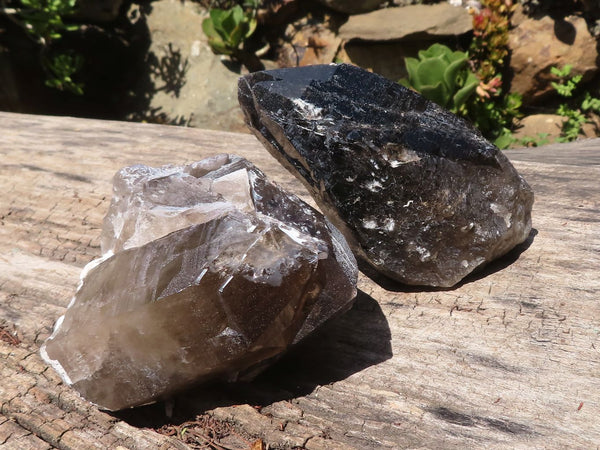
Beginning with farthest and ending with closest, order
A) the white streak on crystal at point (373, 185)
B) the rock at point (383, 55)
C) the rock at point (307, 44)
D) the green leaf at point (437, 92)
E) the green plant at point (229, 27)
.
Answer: the rock at point (307, 44), the green plant at point (229, 27), the rock at point (383, 55), the green leaf at point (437, 92), the white streak on crystal at point (373, 185)

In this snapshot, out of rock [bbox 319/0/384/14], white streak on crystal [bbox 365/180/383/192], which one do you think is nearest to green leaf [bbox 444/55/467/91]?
rock [bbox 319/0/384/14]

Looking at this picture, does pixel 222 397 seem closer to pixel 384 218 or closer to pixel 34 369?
pixel 34 369

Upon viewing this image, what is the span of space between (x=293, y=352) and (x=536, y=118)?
4022mm

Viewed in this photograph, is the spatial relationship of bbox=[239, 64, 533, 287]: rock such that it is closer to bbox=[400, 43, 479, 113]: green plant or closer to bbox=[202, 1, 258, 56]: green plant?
bbox=[400, 43, 479, 113]: green plant

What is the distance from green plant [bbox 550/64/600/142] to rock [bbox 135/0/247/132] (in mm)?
2660

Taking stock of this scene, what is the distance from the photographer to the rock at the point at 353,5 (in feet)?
17.2

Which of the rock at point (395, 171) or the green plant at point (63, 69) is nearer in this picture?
the rock at point (395, 171)

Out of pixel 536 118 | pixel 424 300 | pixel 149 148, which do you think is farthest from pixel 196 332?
pixel 536 118

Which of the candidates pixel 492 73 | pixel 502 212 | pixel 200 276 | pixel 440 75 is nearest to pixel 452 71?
pixel 440 75

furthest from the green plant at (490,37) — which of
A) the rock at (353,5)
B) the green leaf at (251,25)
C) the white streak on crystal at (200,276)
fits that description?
the white streak on crystal at (200,276)

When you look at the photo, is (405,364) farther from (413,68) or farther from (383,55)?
(383,55)

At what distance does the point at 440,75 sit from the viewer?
4.40 m

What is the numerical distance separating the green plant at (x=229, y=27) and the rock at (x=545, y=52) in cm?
223

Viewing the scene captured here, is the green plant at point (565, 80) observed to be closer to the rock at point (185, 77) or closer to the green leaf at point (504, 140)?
the green leaf at point (504, 140)
